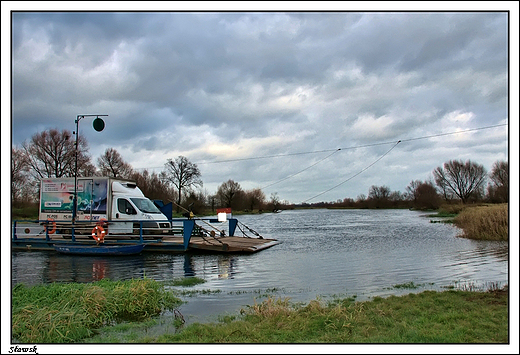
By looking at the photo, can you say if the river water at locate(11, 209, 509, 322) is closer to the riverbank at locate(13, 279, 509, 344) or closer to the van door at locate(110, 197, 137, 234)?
the riverbank at locate(13, 279, 509, 344)

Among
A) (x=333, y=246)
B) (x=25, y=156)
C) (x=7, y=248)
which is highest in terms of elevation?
(x=25, y=156)

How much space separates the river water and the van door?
233cm

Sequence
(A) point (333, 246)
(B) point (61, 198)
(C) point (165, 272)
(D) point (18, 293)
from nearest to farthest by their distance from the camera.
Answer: (D) point (18, 293) < (C) point (165, 272) < (B) point (61, 198) < (A) point (333, 246)

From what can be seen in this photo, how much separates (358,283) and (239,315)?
4785 mm

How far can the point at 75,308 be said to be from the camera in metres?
7.26

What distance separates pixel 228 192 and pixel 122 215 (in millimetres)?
60388

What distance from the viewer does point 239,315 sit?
24.8ft

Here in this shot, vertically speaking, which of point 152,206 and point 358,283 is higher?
point 152,206

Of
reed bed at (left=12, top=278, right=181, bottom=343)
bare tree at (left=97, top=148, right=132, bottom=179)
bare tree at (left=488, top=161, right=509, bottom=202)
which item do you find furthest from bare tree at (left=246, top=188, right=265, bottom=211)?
reed bed at (left=12, top=278, right=181, bottom=343)

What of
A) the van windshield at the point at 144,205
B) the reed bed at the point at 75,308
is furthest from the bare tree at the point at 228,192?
the reed bed at the point at 75,308

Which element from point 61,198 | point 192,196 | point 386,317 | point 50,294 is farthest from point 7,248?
point 192,196

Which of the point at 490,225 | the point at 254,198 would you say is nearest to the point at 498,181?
the point at 490,225

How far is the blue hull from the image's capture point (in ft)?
55.7

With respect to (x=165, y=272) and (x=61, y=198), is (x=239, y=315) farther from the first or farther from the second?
(x=61, y=198)
